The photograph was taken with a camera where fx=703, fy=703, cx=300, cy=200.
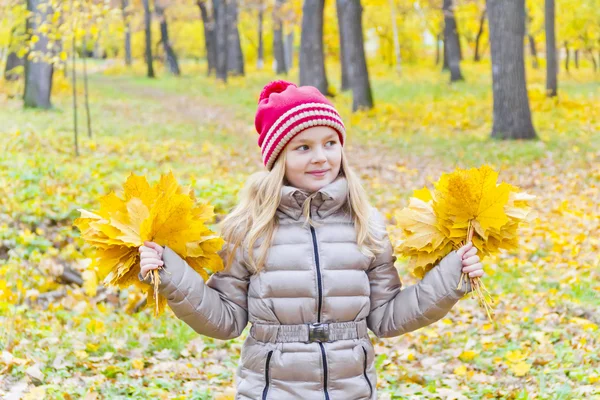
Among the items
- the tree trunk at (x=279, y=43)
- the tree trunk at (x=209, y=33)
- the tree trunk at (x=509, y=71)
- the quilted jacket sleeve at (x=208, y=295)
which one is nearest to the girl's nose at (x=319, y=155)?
the quilted jacket sleeve at (x=208, y=295)

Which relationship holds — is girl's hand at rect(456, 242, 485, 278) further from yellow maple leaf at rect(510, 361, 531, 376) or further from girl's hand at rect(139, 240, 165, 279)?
yellow maple leaf at rect(510, 361, 531, 376)

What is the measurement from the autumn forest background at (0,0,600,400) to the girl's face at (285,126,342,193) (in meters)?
0.45

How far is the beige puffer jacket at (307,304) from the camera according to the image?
2738mm

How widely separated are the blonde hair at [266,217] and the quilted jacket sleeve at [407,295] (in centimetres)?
9

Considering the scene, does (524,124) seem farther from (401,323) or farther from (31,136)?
(401,323)

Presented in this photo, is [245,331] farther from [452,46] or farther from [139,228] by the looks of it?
[452,46]

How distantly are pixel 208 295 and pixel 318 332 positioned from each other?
47 cm

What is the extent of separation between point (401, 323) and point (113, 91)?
25890 mm

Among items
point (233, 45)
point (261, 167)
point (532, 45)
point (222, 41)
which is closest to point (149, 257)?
point (261, 167)

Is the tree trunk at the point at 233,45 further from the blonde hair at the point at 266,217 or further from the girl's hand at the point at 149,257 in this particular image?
the girl's hand at the point at 149,257

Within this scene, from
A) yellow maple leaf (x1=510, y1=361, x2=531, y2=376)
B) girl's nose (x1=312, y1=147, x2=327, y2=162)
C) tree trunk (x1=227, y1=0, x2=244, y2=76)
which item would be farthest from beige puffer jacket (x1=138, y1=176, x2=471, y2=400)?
tree trunk (x1=227, y1=0, x2=244, y2=76)

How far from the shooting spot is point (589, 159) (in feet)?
37.8

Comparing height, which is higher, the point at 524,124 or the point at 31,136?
the point at 31,136

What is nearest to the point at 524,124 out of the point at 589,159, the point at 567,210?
the point at 589,159
